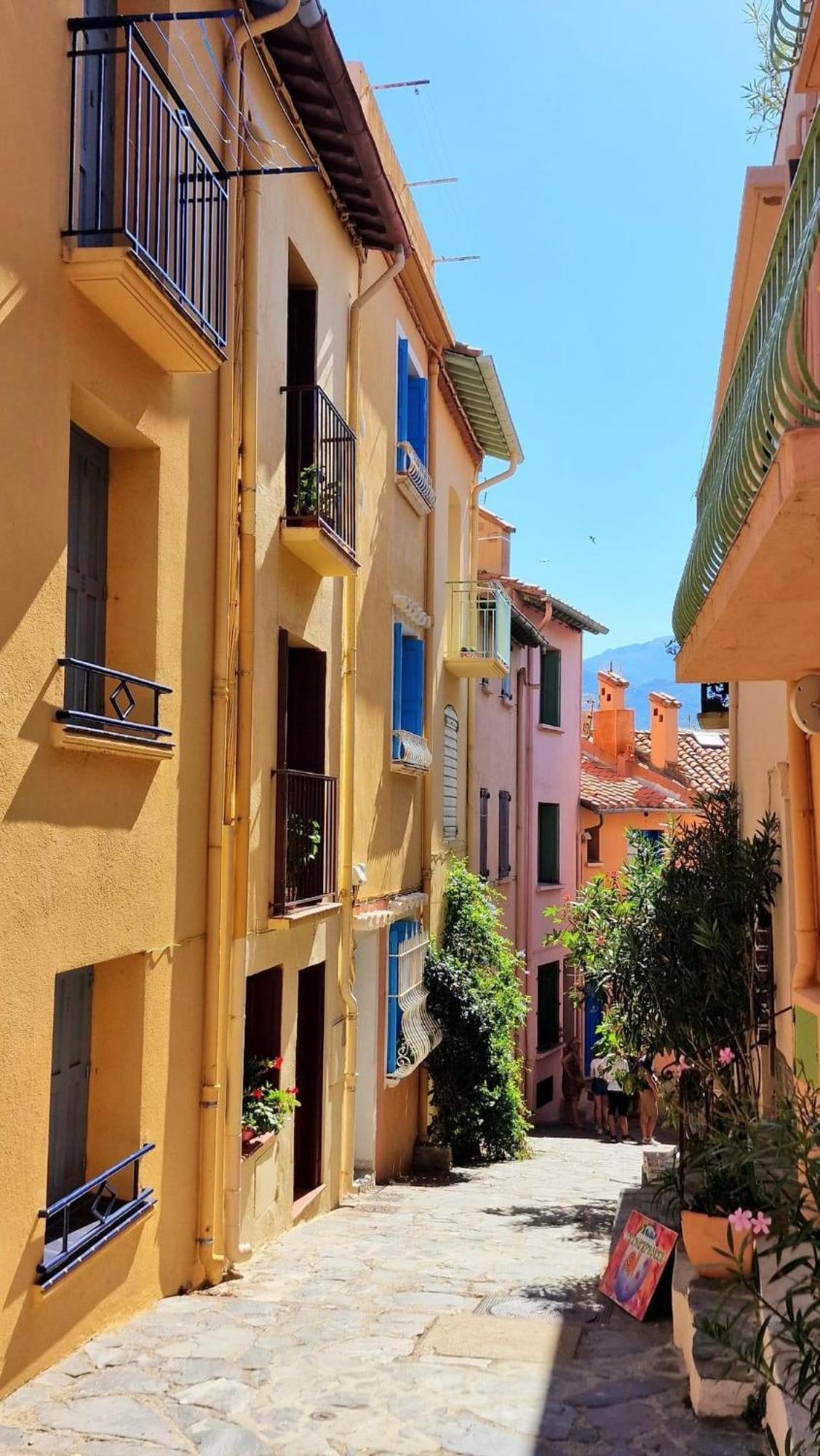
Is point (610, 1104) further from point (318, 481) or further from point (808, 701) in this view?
point (808, 701)

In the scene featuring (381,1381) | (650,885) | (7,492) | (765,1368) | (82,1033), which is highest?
(7,492)

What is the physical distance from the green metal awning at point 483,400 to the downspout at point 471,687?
1.33ft

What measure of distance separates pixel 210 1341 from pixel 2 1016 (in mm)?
2340

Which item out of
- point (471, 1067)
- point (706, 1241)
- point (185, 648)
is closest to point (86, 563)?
point (185, 648)

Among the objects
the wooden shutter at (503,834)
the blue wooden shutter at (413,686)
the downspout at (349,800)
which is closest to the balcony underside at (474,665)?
the blue wooden shutter at (413,686)

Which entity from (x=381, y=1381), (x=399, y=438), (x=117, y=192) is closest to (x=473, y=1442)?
(x=381, y=1381)

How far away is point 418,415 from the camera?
616 inches

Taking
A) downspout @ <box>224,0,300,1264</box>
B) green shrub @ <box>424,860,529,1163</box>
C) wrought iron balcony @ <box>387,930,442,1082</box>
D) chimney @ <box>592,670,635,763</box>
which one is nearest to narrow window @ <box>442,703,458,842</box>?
green shrub @ <box>424,860,529,1163</box>

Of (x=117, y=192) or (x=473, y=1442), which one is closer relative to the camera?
(x=473, y=1442)

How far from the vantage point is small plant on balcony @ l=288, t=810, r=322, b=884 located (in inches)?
393

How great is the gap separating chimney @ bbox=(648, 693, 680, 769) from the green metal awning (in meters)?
13.7

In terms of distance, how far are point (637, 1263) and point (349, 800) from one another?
5.12 meters

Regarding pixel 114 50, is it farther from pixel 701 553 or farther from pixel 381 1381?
pixel 381 1381

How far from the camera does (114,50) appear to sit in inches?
236
